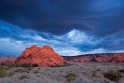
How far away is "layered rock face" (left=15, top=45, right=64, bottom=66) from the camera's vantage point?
174ft

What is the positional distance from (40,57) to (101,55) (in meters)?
79.3

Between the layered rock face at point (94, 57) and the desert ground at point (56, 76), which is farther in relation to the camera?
the layered rock face at point (94, 57)

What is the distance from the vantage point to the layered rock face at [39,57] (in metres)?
53.1

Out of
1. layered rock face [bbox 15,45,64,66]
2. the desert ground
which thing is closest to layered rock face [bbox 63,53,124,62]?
layered rock face [bbox 15,45,64,66]

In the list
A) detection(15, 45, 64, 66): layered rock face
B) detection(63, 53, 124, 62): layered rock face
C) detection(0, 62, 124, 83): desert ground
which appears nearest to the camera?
detection(0, 62, 124, 83): desert ground

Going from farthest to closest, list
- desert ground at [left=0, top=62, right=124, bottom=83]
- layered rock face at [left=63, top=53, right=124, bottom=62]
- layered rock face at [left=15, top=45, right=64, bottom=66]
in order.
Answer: layered rock face at [left=63, top=53, right=124, bottom=62] → layered rock face at [left=15, top=45, right=64, bottom=66] → desert ground at [left=0, top=62, right=124, bottom=83]

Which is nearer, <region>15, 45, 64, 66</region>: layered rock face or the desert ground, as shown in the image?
the desert ground

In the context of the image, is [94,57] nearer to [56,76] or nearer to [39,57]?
[39,57]

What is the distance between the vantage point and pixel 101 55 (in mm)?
126375

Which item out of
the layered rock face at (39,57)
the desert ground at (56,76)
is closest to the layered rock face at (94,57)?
the layered rock face at (39,57)

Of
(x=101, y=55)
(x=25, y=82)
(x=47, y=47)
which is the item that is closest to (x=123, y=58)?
(x=101, y=55)

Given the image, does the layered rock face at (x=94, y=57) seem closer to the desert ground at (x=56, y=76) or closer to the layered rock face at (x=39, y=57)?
the layered rock face at (x=39, y=57)

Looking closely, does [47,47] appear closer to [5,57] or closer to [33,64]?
[33,64]

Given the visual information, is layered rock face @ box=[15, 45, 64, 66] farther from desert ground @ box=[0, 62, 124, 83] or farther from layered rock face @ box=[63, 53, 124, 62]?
layered rock face @ box=[63, 53, 124, 62]
